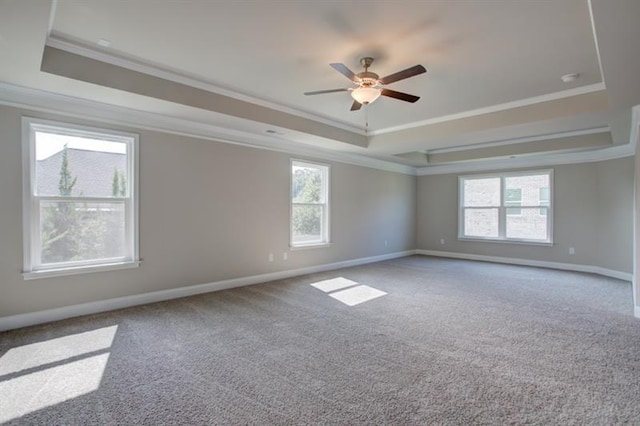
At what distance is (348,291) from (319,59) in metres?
3.19

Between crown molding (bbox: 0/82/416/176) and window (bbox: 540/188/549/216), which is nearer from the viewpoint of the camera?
crown molding (bbox: 0/82/416/176)

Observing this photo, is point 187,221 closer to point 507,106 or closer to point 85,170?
point 85,170

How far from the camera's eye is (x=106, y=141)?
12.8 ft

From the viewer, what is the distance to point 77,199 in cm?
368

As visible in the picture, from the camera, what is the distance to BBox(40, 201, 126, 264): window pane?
3533mm

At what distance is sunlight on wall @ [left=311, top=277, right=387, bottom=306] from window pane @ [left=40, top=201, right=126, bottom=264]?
9.22 ft

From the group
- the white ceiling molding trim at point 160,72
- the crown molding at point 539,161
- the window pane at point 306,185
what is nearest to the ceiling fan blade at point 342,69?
the white ceiling molding trim at point 160,72

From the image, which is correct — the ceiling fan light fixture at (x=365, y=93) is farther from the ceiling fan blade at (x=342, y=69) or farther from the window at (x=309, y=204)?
the window at (x=309, y=204)

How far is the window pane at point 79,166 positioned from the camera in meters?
3.51

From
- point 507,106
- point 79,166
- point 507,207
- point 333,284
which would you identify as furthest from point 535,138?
point 79,166

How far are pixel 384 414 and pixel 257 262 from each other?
3.66 metres

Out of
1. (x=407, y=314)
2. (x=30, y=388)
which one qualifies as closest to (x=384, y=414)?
(x=407, y=314)

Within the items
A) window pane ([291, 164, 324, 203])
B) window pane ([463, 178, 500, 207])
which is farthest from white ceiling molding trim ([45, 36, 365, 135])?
window pane ([463, 178, 500, 207])

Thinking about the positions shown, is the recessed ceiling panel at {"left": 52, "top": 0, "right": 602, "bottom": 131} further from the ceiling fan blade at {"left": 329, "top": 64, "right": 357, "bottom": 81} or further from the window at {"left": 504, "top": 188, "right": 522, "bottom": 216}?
the window at {"left": 504, "top": 188, "right": 522, "bottom": 216}
